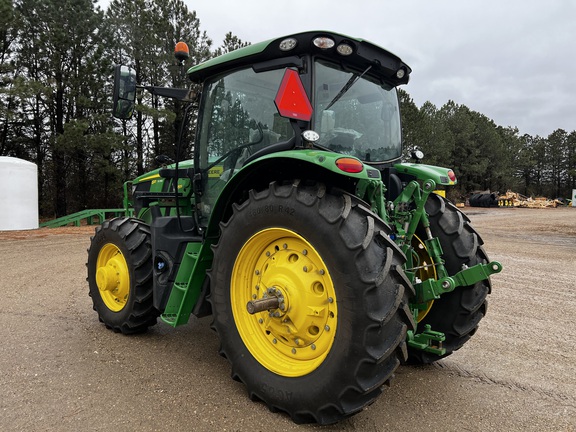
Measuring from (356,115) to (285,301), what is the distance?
153 centimetres

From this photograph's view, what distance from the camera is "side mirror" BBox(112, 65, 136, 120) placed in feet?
10.6

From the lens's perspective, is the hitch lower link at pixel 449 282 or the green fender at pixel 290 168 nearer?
the green fender at pixel 290 168

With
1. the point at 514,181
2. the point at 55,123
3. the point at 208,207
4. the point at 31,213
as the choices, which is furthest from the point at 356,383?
the point at 514,181

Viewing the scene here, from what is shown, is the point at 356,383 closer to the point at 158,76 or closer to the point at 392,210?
the point at 392,210

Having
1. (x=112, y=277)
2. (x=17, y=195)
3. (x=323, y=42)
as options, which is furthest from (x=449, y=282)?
(x=17, y=195)

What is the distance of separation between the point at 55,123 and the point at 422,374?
78.5ft

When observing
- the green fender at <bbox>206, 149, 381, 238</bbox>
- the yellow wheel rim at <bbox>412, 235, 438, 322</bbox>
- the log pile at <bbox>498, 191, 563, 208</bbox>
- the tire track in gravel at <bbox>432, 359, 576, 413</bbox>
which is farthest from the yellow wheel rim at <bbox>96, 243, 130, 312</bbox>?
the log pile at <bbox>498, 191, 563, 208</bbox>

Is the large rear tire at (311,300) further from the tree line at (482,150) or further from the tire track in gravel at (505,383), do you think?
the tree line at (482,150)

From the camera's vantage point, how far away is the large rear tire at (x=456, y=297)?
2998mm

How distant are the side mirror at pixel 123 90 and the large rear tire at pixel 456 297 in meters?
2.58

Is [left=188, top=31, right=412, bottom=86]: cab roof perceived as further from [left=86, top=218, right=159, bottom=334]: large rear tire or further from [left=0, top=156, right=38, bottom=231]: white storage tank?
[left=0, top=156, right=38, bottom=231]: white storage tank

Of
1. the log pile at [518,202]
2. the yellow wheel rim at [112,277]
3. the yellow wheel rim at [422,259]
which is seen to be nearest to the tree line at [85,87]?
the yellow wheel rim at [112,277]

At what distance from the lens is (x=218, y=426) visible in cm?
231

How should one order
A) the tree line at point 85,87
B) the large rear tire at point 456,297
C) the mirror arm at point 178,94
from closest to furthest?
the large rear tire at point 456,297
the mirror arm at point 178,94
the tree line at point 85,87
